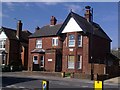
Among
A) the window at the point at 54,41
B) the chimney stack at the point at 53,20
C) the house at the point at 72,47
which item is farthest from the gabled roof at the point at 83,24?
the chimney stack at the point at 53,20

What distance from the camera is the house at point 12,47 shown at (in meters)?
50.6

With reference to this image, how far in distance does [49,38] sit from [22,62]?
8848 mm

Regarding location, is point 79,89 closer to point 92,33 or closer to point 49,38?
point 92,33

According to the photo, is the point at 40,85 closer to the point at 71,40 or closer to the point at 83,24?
the point at 71,40

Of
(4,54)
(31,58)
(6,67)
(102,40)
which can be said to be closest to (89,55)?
(102,40)

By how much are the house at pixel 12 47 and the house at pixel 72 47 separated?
467 cm

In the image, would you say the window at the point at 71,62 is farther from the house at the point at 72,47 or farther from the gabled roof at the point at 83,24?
the gabled roof at the point at 83,24

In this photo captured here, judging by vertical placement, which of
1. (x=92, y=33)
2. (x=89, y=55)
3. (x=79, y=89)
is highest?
(x=92, y=33)

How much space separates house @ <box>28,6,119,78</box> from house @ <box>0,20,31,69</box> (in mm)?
4668

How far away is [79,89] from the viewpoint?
21062 mm

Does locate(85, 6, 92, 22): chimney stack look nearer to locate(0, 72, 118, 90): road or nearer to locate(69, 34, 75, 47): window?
locate(69, 34, 75, 47): window

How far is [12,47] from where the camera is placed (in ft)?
169

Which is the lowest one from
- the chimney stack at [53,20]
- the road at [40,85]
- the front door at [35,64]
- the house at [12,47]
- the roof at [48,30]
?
the road at [40,85]

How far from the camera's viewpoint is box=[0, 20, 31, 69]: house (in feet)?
166
